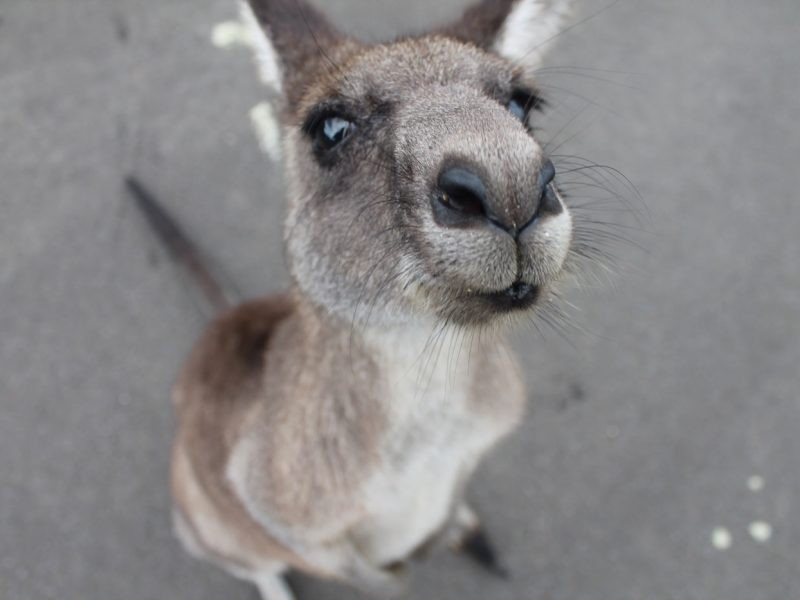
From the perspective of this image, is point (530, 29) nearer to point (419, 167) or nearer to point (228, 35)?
point (419, 167)

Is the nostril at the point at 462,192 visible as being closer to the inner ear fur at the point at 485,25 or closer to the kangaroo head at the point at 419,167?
the kangaroo head at the point at 419,167

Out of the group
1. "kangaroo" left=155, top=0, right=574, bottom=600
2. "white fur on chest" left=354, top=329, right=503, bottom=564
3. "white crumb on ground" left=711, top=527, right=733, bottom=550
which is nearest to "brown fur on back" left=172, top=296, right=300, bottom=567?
"kangaroo" left=155, top=0, right=574, bottom=600

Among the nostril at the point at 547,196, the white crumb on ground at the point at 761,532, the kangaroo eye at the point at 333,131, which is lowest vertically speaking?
the white crumb on ground at the point at 761,532

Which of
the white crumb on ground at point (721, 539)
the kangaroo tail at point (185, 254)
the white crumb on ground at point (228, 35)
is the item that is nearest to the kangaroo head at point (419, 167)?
the kangaroo tail at point (185, 254)

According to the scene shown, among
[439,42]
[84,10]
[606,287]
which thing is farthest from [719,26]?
[84,10]

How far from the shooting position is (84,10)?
9.66 ft

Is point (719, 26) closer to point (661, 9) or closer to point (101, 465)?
point (661, 9)

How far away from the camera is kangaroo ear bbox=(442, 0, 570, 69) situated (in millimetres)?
1459

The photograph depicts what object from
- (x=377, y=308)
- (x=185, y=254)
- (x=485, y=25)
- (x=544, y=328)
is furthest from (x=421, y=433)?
(x=185, y=254)

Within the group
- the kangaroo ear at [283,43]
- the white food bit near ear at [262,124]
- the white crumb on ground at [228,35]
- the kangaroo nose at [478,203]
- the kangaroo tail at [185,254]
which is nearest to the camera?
the kangaroo nose at [478,203]

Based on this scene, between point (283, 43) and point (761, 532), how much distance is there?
88.3 inches

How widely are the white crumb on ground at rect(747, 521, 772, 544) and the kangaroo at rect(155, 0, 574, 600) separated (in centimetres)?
111

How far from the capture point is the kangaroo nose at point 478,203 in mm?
908

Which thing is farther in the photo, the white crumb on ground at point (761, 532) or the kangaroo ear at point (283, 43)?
the white crumb on ground at point (761, 532)
